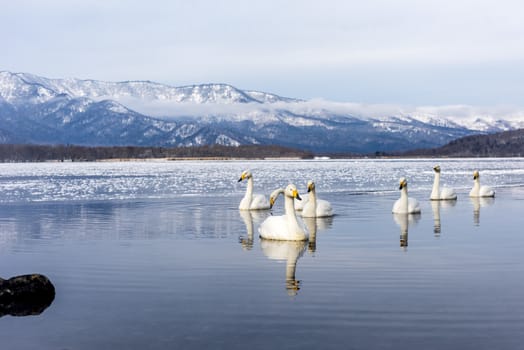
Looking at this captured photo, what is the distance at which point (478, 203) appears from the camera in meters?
30.3

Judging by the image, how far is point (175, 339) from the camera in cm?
895

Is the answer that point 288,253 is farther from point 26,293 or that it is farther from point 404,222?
point 404,222

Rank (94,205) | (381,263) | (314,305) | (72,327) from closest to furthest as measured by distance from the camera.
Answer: (72,327) < (314,305) < (381,263) < (94,205)

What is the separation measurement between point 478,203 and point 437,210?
168 inches

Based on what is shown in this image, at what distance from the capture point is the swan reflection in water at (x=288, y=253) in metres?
12.4

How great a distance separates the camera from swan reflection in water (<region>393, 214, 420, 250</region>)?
696 inches

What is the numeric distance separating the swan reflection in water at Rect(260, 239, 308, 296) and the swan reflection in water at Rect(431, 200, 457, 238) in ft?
13.7

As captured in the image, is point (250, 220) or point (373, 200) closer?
point (250, 220)

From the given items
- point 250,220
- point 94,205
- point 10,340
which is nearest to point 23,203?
point 94,205

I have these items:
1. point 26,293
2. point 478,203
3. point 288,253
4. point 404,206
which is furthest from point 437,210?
point 26,293

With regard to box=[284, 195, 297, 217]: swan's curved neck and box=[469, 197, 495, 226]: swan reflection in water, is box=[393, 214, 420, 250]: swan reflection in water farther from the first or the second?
box=[284, 195, 297, 217]: swan's curved neck

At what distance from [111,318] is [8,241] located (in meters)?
9.50

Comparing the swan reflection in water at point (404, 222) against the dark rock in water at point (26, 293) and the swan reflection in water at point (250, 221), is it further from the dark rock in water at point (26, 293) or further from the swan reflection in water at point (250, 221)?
the dark rock in water at point (26, 293)

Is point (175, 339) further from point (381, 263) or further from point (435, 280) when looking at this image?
point (381, 263)
